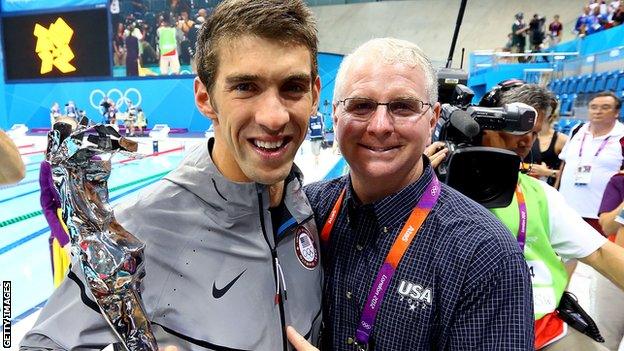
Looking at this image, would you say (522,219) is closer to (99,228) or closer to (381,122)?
(381,122)

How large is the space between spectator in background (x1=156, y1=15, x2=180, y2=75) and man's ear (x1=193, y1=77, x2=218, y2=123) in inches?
589

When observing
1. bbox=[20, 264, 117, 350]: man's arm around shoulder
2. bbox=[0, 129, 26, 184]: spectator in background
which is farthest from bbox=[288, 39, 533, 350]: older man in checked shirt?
bbox=[0, 129, 26, 184]: spectator in background

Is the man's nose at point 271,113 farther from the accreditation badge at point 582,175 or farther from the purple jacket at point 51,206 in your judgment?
the accreditation badge at point 582,175

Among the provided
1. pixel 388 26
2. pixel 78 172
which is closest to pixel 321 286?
pixel 78 172

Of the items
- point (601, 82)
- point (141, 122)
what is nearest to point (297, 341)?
point (601, 82)

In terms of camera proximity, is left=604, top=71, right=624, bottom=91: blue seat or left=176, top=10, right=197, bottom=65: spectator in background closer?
left=604, top=71, right=624, bottom=91: blue seat

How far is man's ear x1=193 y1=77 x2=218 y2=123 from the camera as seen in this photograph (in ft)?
3.39

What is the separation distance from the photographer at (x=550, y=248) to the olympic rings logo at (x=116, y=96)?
15.2 m

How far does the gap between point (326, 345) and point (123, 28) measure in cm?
1590

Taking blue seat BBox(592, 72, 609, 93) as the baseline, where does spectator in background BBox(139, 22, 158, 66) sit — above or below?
above

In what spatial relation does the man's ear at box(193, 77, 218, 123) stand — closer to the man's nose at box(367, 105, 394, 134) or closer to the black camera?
the man's nose at box(367, 105, 394, 134)

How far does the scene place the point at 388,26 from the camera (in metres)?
20.6

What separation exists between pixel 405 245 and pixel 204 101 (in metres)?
0.58

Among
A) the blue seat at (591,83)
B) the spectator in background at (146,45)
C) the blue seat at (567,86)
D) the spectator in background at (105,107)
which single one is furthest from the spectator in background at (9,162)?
the spectator in background at (146,45)
